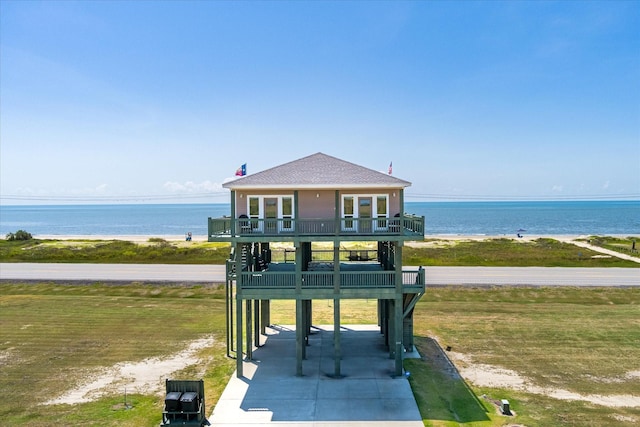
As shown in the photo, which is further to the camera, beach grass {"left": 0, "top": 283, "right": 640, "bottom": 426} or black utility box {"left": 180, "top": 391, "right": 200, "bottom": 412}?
beach grass {"left": 0, "top": 283, "right": 640, "bottom": 426}

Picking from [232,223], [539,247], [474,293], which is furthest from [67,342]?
[539,247]

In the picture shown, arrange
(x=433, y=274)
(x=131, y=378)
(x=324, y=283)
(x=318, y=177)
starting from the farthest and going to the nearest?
(x=433, y=274) < (x=324, y=283) < (x=318, y=177) < (x=131, y=378)

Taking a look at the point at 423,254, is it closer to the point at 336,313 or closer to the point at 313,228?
the point at 336,313

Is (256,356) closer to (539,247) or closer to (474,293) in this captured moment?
(474,293)

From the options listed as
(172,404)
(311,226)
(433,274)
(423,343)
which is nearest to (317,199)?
(311,226)

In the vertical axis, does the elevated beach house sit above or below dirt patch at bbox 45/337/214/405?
above

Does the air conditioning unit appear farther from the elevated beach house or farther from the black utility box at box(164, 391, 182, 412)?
the black utility box at box(164, 391, 182, 412)

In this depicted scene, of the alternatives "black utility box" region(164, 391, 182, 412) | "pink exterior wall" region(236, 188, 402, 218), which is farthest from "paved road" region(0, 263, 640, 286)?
"black utility box" region(164, 391, 182, 412)
